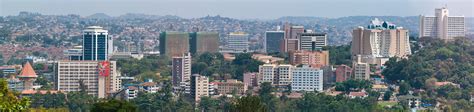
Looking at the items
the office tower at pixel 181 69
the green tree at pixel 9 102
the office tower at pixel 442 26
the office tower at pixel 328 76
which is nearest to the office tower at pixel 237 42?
the office tower at pixel 442 26

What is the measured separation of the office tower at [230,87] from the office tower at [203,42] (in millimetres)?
15097

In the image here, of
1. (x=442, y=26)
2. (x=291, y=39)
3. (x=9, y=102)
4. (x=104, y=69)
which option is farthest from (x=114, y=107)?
(x=442, y=26)

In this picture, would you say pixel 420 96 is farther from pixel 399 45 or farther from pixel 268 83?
pixel 399 45

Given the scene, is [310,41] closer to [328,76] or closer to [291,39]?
[291,39]

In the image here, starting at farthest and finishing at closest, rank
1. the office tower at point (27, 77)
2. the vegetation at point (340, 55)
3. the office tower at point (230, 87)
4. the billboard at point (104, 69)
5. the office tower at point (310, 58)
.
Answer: the vegetation at point (340, 55) → the office tower at point (310, 58) → the office tower at point (230, 87) → the billboard at point (104, 69) → the office tower at point (27, 77)

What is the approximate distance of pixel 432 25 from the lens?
1912 inches

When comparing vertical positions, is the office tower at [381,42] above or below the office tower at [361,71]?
above

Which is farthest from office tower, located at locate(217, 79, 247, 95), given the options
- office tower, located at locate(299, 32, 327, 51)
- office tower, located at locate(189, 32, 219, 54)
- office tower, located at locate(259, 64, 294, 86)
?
office tower, located at locate(189, 32, 219, 54)

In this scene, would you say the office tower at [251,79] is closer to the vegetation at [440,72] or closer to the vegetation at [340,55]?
the vegetation at [440,72]

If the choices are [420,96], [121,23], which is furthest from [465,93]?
[121,23]

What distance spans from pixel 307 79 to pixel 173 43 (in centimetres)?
1419

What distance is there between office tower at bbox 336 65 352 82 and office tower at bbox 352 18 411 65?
4.36 meters

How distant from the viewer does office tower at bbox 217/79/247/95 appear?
3145 centimetres

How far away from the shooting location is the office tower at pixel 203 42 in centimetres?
4875
